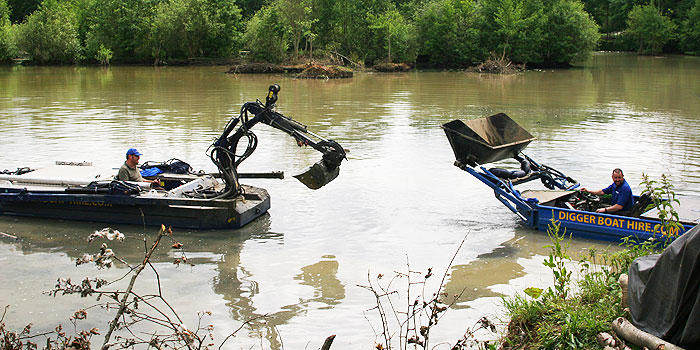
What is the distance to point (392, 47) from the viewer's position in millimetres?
61375

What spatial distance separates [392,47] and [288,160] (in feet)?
149

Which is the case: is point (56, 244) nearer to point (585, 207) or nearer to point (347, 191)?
point (347, 191)

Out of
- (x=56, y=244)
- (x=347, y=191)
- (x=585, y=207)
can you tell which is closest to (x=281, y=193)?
(x=347, y=191)

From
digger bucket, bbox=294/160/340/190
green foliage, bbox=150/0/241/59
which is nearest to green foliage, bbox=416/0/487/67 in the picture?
green foliage, bbox=150/0/241/59

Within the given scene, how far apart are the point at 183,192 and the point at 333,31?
188 feet

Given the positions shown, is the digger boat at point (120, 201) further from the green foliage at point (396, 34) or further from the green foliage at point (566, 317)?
the green foliage at point (396, 34)

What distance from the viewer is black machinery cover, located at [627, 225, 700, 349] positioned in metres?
4.92

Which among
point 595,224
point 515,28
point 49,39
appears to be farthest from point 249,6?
point 595,224

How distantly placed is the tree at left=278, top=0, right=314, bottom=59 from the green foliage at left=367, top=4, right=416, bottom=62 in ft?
19.8

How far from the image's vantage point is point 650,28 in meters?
77.2

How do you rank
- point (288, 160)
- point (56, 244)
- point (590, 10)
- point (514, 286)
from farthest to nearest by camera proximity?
1. point (590, 10)
2. point (288, 160)
3. point (56, 244)
4. point (514, 286)

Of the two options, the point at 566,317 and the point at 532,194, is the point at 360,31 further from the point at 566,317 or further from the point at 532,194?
the point at 566,317

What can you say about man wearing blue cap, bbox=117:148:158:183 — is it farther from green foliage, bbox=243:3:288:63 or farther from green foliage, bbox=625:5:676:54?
green foliage, bbox=625:5:676:54

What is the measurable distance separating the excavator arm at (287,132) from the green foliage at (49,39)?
204ft
